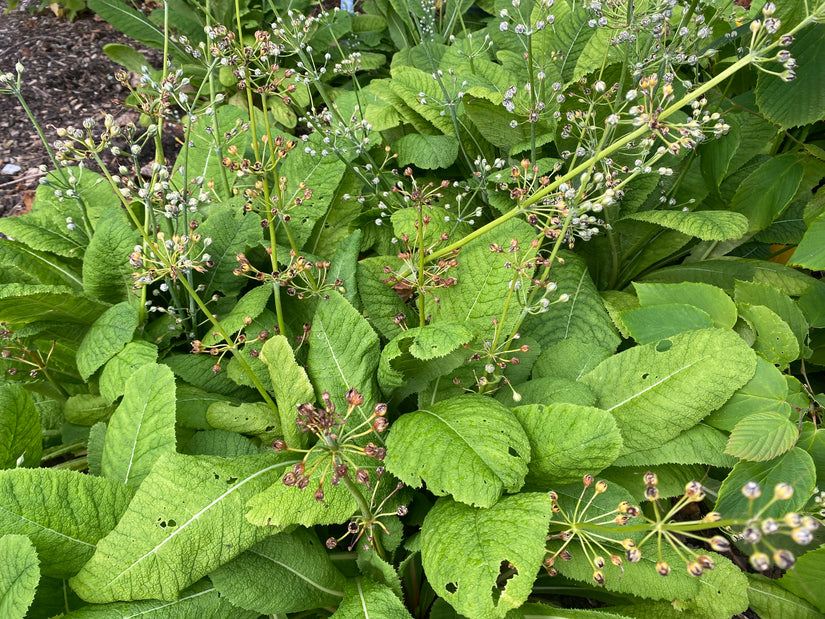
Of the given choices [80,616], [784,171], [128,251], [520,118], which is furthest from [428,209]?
[80,616]

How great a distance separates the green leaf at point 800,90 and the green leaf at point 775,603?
1.71 m

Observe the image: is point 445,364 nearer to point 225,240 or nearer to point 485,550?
point 485,550

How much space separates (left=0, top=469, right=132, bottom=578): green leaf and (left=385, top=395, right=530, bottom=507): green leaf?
885mm

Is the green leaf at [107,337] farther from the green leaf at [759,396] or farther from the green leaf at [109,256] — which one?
the green leaf at [759,396]

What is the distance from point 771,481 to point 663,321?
63cm

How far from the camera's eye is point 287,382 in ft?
Result: 6.35

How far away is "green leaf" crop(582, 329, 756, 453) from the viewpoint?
1.89 metres

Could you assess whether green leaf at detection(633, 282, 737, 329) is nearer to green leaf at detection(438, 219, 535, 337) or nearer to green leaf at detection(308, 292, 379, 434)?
green leaf at detection(438, 219, 535, 337)

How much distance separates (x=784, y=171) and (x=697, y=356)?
1189mm

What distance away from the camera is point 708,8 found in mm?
2789

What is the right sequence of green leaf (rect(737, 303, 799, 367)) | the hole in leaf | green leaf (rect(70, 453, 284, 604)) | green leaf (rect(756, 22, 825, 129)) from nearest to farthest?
green leaf (rect(70, 453, 284, 604)) → the hole in leaf → green leaf (rect(737, 303, 799, 367)) → green leaf (rect(756, 22, 825, 129))

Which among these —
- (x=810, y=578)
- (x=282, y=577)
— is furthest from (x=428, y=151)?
(x=810, y=578)

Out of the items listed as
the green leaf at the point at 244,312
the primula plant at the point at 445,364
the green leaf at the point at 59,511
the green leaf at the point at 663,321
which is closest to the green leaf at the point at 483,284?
the primula plant at the point at 445,364

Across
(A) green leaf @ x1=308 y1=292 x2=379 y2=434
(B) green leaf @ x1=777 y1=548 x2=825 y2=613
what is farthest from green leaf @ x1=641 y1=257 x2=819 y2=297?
(A) green leaf @ x1=308 y1=292 x2=379 y2=434
